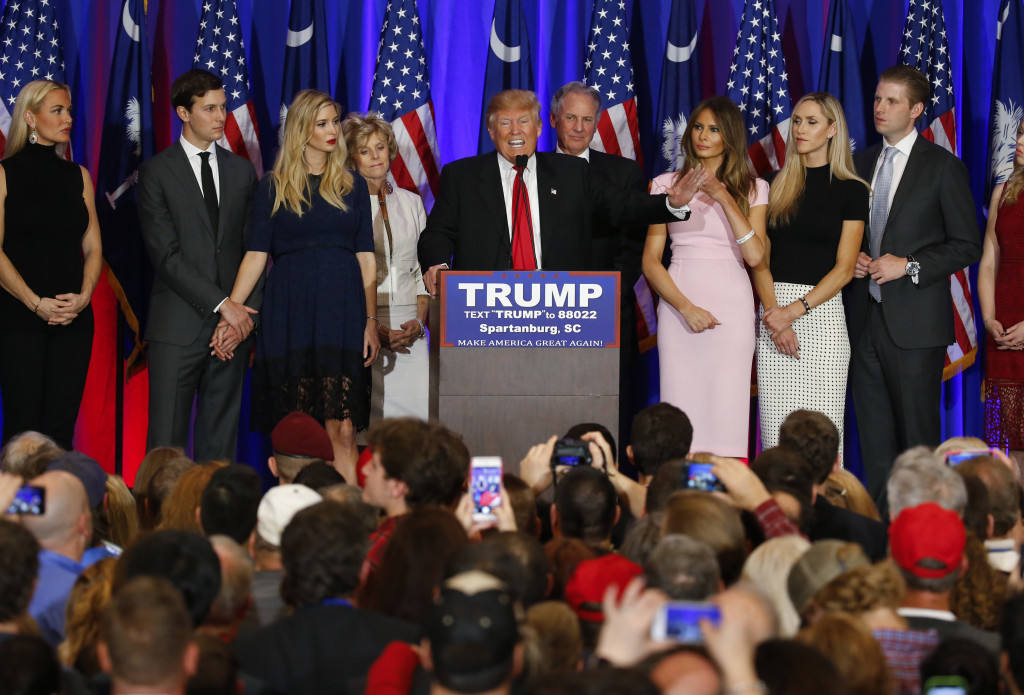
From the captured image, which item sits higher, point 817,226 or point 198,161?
point 198,161

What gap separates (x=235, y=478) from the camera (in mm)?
3346

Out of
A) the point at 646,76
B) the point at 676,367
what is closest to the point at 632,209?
the point at 676,367

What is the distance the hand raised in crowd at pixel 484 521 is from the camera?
3160 millimetres

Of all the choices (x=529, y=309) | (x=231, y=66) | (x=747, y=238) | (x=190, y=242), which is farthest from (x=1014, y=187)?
(x=231, y=66)

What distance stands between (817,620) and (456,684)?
742mm

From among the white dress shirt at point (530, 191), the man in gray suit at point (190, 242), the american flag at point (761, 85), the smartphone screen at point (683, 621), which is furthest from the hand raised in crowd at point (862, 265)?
the smartphone screen at point (683, 621)

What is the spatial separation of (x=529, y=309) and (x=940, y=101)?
3.45 meters

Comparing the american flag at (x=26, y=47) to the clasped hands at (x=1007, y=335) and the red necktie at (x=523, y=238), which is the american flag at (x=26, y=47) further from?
the clasped hands at (x=1007, y=335)

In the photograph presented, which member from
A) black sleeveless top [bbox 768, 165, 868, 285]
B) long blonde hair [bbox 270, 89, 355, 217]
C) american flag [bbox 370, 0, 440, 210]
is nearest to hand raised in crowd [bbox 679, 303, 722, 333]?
black sleeveless top [bbox 768, 165, 868, 285]

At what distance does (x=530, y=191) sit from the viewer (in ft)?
18.4

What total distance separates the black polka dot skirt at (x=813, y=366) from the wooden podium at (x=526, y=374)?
4.73 feet

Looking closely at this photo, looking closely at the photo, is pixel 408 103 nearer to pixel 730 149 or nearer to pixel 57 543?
pixel 730 149

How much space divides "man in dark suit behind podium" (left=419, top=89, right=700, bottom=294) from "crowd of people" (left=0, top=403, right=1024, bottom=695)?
174 cm

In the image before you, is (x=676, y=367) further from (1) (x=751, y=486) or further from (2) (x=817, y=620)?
(2) (x=817, y=620)
